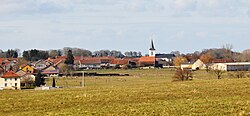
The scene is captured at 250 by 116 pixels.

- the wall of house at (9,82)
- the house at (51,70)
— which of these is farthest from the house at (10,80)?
the house at (51,70)

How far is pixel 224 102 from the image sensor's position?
73.9ft

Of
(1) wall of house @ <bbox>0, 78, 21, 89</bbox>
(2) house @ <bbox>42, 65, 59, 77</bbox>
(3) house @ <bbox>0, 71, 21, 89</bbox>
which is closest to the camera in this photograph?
(1) wall of house @ <bbox>0, 78, 21, 89</bbox>

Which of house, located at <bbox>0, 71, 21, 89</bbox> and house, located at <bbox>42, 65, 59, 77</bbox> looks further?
house, located at <bbox>42, 65, 59, 77</bbox>

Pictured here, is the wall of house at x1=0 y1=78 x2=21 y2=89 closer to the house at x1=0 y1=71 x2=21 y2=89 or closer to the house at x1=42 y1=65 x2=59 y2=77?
the house at x1=0 y1=71 x2=21 y2=89

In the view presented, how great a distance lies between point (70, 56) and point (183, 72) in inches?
4612

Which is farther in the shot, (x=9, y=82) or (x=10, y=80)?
(x=9, y=82)

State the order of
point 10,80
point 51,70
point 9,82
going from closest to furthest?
point 10,80, point 9,82, point 51,70

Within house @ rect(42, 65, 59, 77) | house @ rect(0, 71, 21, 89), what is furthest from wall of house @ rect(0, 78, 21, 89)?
house @ rect(42, 65, 59, 77)

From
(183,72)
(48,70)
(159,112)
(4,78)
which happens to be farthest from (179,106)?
(48,70)

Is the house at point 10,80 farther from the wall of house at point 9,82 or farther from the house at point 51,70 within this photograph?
the house at point 51,70

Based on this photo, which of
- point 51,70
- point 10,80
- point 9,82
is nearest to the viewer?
point 10,80

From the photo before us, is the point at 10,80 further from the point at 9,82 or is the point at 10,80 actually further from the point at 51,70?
the point at 51,70

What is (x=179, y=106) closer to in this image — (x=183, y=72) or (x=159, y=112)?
(x=159, y=112)

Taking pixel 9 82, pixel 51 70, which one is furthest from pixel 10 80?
pixel 51 70
